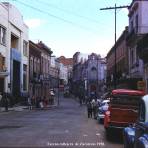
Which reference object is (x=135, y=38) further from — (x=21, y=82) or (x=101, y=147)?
(x=101, y=147)

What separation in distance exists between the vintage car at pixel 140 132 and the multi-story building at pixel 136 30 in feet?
126

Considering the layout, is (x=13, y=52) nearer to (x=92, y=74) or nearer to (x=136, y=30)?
(x=136, y=30)

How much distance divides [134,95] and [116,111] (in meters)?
1.41

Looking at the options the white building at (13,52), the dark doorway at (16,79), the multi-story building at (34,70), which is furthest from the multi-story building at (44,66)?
the dark doorway at (16,79)

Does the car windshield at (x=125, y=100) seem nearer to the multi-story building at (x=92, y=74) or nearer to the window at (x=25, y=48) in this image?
the window at (x=25, y=48)

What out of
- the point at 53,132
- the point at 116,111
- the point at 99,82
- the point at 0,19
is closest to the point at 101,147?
the point at 116,111

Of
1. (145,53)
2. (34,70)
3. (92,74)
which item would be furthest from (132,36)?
(92,74)

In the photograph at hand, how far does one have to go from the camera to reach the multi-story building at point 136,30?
163ft

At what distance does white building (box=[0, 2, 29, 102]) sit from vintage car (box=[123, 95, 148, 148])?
136 ft

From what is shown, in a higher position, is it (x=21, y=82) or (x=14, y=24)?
(x=14, y=24)

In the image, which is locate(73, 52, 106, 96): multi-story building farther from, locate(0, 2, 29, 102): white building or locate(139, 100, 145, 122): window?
locate(139, 100, 145, 122): window

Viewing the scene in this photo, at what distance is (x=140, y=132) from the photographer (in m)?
9.45

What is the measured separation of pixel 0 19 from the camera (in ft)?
185

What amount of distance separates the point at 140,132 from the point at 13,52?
2125 inches
